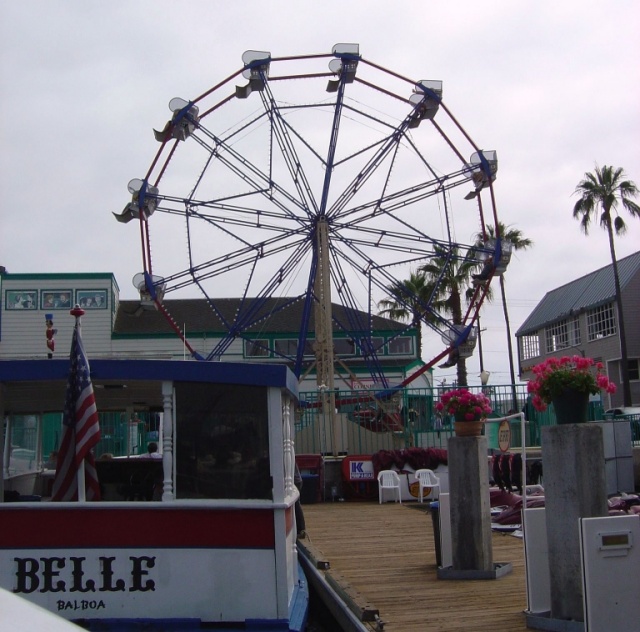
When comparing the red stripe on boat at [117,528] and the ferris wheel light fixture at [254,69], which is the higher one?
the ferris wheel light fixture at [254,69]

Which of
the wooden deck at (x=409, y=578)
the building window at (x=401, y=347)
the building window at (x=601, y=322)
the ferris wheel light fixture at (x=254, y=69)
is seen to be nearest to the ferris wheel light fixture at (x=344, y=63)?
the ferris wheel light fixture at (x=254, y=69)

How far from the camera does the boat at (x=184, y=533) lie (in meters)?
6.70

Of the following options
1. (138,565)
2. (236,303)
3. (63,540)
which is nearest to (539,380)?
(138,565)

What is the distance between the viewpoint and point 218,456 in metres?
6.79

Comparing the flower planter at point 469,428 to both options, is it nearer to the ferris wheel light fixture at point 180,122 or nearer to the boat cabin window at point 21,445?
the boat cabin window at point 21,445

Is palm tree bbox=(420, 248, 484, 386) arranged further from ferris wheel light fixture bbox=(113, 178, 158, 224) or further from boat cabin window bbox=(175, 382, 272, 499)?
boat cabin window bbox=(175, 382, 272, 499)

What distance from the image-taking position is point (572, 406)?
19.9 feet

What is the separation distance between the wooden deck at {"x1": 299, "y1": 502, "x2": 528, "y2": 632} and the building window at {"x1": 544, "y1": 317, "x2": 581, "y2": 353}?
35.6 metres

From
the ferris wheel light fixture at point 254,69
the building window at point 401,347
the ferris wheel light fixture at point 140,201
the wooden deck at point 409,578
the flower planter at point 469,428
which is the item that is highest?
the ferris wheel light fixture at point 254,69

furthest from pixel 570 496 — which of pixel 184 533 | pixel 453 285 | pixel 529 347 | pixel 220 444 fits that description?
pixel 529 347

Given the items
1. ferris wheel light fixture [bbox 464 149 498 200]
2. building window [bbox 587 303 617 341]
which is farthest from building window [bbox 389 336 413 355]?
ferris wheel light fixture [bbox 464 149 498 200]

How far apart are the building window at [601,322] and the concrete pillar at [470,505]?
3729 centimetres

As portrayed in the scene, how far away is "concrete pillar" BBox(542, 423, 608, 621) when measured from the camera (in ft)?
19.2

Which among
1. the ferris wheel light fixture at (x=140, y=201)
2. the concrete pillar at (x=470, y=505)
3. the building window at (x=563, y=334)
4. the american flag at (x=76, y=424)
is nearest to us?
the american flag at (x=76, y=424)
